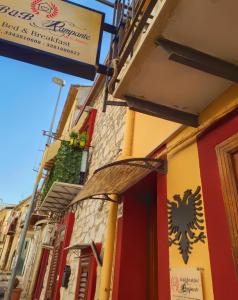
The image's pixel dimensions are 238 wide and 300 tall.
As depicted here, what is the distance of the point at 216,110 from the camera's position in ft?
8.55

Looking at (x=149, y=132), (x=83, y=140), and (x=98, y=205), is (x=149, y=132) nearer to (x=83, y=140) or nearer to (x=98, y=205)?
(x=98, y=205)

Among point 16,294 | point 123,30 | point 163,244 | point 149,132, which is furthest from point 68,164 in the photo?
point 16,294

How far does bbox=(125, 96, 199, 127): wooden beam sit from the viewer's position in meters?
2.69

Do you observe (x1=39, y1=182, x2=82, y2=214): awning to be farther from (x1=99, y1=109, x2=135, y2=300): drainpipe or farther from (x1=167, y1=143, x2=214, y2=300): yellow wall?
(x1=167, y1=143, x2=214, y2=300): yellow wall

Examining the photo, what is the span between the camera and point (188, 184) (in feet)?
9.20

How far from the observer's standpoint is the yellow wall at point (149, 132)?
348 cm

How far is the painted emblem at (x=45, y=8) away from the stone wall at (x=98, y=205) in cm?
270

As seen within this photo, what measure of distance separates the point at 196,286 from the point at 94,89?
27.8ft

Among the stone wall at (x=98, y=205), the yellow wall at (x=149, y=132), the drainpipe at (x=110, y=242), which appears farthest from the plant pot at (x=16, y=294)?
the yellow wall at (x=149, y=132)

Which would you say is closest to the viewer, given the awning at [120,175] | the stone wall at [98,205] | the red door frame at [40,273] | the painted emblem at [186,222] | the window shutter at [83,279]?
the painted emblem at [186,222]

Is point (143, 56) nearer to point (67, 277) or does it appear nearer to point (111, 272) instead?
point (111, 272)

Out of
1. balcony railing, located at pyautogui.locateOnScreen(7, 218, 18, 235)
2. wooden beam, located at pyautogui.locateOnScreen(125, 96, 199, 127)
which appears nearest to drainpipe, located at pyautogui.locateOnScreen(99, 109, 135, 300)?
wooden beam, located at pyautogui.locateOnScreen(125, 96, 199, 127)

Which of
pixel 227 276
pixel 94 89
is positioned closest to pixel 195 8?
pixel 227 276

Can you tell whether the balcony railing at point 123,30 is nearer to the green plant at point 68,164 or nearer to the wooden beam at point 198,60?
the wooden beam at point 198,60
